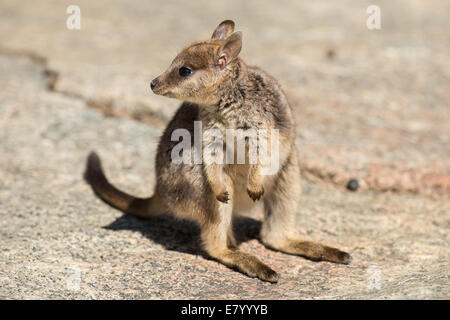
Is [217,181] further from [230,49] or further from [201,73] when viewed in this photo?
[230,49]

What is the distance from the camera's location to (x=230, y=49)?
4.03 meters

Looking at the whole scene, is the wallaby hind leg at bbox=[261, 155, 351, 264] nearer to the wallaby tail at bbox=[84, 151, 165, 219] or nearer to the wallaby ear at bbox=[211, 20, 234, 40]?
the wallaby tail at bbox=[84, 151, 165, 219]

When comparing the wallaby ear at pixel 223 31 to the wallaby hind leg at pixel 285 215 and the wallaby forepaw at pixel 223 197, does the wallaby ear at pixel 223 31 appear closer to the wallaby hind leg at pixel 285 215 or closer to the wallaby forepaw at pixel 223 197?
the wallaby hind leg at pixel 285 215

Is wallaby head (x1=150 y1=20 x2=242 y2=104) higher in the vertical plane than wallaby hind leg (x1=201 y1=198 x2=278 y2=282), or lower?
higher

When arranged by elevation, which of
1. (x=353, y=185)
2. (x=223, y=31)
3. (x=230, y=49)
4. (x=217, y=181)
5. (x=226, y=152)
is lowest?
(x=353, y=185)

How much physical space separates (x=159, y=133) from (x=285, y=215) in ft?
7.18

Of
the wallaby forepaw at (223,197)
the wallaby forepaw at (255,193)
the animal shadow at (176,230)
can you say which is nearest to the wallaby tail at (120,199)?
the animal shadow at (176,230)

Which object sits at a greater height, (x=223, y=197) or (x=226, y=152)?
(x=226, y=152)

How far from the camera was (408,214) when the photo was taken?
4.96 m

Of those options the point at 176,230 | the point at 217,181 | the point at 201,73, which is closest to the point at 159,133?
the point at 176,230

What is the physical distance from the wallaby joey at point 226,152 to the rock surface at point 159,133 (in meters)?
0.15

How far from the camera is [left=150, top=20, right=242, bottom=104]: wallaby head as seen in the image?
401 cm

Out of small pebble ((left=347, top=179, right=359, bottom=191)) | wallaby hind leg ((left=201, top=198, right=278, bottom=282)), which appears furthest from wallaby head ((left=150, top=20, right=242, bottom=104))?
small pebble ((left=347, top=179, right=359, bottom=191))

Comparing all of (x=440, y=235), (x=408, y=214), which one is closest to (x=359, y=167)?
(x=408, y=214)
